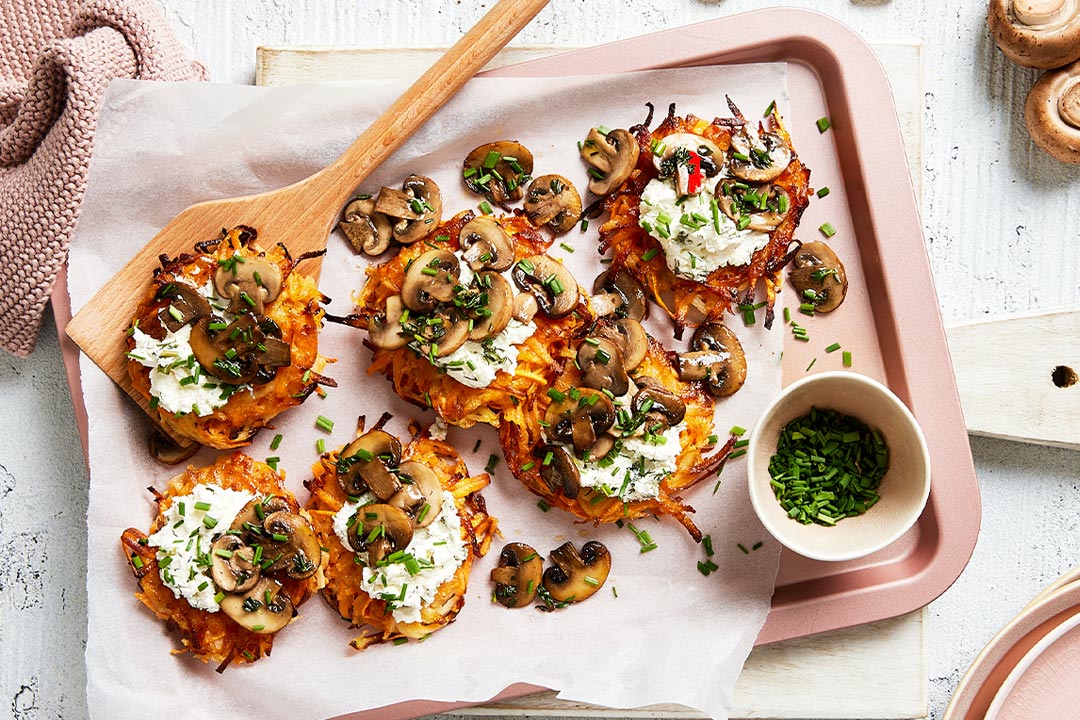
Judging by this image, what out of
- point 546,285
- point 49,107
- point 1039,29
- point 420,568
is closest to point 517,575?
point 420,568

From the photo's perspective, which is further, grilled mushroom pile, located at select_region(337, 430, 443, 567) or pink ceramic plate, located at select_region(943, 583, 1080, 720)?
pink ceramic plate, located at select_region(943, 583, 1080, 720)

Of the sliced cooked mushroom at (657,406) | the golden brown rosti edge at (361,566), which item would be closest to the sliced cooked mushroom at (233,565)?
the golden brown rosti edge at (361,566)

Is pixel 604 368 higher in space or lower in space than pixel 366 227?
lower

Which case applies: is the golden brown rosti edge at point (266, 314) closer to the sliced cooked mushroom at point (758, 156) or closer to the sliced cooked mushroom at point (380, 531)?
the sliced cooked mushroom at point (380, 531)

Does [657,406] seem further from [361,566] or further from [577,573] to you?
[361,566]

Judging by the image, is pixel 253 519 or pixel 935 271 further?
pixel 935 271

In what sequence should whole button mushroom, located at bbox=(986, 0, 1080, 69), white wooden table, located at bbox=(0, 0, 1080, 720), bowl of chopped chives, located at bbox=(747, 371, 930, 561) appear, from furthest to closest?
white wooden table, located at bbox=(0, 0, 1080, 720), whole button mushroom, located at bbox=(986, 0, 1080, 69), bowl of chopped chives, located at bbox=(747, 371, 930, 561)

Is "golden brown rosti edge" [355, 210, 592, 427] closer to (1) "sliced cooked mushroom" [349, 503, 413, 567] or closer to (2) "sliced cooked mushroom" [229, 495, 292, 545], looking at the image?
(1) "sliced cooked mushroom" [349, 503, 413, 567]

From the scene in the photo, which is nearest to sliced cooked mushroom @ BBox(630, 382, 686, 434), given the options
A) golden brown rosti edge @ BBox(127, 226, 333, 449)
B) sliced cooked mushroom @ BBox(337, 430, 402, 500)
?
sliced cooked mushroom @ BBox(337, 430, 402, 500)
